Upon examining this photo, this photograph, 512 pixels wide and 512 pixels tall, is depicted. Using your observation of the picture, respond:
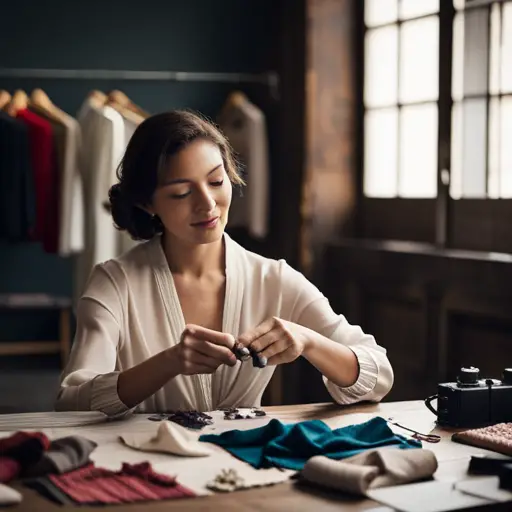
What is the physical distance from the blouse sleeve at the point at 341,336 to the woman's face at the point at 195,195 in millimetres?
304

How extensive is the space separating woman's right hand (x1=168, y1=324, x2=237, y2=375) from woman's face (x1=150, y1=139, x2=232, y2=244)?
1.34ft

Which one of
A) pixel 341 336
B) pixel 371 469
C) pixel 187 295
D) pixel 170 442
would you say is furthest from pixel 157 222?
pixel 371 469

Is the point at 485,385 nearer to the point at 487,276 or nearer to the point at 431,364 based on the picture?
the point at 487,276

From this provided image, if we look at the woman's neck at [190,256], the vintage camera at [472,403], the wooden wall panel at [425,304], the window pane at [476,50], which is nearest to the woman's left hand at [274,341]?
the vintage camera at [472,403]

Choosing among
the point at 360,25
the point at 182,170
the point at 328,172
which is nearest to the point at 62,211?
the point at 328,172

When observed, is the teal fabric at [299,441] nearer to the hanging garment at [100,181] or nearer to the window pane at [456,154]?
the window pane at [456,154]

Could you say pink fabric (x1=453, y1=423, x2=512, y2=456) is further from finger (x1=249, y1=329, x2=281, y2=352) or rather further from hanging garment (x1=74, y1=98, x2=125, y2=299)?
hanging garment (x1=74, y1=98, x2=125, y2=299)

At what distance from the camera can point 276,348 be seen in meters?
2.04

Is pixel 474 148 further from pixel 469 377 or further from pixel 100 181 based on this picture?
pixel 469 377

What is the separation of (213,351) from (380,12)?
347 cm

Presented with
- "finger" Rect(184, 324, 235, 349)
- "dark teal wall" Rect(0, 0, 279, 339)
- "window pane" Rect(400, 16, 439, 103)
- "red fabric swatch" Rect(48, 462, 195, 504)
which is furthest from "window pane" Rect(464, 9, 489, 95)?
"red fabric swatch" Rect(48, 462, 195, 504)

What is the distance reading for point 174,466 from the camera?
1623mm

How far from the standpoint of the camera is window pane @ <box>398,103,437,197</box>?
14.8ft

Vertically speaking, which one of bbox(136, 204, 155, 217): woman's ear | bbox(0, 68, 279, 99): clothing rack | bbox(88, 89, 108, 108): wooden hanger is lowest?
bbox(136, 204, 155, 217): woman's ear
